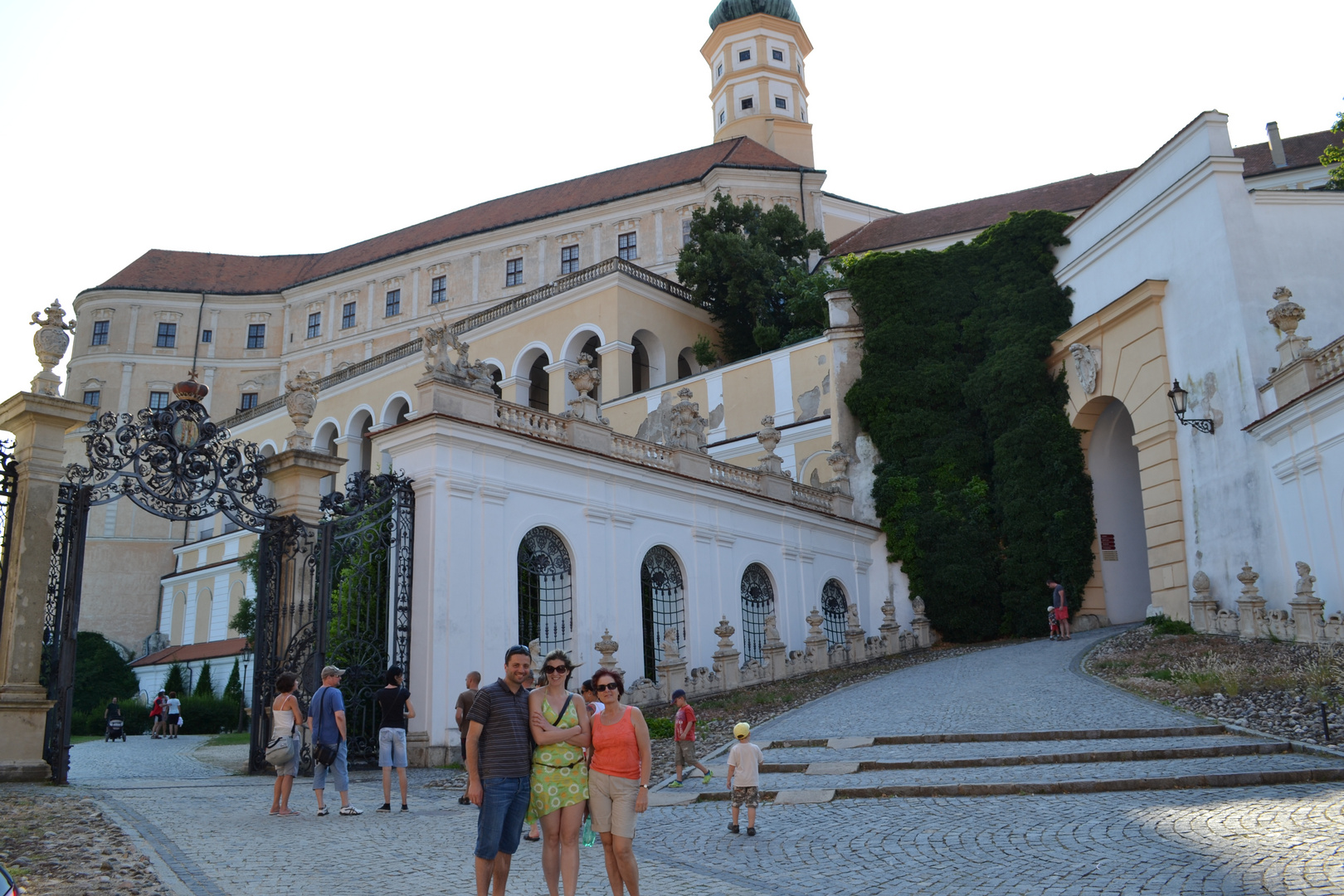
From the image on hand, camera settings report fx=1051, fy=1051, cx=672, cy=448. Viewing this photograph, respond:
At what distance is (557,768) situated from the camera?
20.7 ft

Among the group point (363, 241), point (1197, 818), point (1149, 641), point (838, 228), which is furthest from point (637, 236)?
point (1197, 818)

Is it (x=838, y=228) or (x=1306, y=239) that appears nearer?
(x=1306, y=239)

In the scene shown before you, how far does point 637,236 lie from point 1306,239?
3506 centimetres

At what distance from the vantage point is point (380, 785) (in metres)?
13.6

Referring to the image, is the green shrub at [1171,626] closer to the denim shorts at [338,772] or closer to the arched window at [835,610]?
the arched window at [835,610]

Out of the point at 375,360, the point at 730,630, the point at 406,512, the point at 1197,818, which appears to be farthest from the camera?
the point at 375,360

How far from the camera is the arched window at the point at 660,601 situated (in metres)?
22.1

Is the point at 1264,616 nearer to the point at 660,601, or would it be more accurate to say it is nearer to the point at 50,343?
the point at 660,601

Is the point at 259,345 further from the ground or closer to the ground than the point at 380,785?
further from the ground

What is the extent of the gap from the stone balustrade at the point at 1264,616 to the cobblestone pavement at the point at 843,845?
7330mm

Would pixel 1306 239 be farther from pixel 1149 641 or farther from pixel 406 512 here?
pixel 406 512

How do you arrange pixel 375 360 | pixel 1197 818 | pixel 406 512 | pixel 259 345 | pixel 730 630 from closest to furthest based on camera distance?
pixel 1197 818, pixel 406 512, pixel 730 630, pixel 375 360, pixel 259 345

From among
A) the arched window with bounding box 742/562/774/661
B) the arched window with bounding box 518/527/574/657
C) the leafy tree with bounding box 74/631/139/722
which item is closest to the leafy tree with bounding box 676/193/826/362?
the arched window with bounding box 742/562/774/661

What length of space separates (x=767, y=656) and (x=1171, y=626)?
895cm
